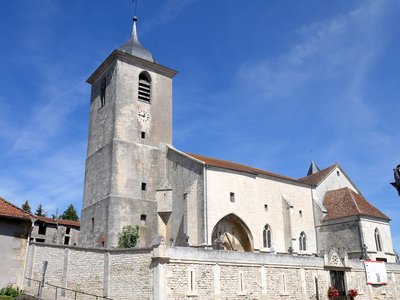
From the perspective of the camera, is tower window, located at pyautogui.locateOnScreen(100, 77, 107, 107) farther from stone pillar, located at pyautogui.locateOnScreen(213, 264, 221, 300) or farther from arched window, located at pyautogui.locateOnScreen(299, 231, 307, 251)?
arched window, located at pyautogui.locateOnScreen(299, 231, 307, 251)

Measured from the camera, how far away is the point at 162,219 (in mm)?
31656

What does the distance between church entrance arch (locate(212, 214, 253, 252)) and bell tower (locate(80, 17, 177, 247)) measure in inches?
197

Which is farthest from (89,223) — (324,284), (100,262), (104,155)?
(324,284)

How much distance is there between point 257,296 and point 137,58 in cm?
2161

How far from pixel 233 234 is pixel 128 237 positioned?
7.81 meters

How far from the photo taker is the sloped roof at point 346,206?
3506cm

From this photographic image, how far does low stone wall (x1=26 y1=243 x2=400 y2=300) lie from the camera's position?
19016 millimetres

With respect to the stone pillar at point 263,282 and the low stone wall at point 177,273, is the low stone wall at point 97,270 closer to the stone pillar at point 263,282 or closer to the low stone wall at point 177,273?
the low stone wall at point 177,273

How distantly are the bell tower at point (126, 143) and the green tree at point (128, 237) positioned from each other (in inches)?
20.1

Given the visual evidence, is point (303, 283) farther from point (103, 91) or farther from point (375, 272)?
point (103, 91)

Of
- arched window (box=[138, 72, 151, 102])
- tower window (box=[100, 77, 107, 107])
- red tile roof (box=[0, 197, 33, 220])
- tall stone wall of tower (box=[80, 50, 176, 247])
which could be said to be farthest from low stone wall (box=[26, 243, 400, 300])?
arched window (box=[138, 72, 151, 102])

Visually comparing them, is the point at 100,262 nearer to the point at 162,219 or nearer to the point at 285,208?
the point at 162,219

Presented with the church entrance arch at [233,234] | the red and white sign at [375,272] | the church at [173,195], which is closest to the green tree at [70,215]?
the church at [173,195]

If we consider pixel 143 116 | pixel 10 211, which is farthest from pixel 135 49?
pixel 10 211
